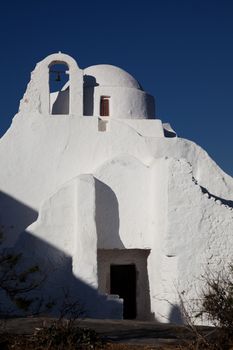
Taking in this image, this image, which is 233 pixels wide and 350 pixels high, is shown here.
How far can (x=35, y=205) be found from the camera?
16.0 m

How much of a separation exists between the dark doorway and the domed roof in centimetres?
606

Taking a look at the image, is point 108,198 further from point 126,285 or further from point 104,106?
point 104,106

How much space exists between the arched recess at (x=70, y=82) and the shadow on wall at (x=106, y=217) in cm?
283

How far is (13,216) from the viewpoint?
52.2 ft

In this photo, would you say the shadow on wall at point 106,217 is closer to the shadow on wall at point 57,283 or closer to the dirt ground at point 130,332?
the shadow on wall at point 57,283

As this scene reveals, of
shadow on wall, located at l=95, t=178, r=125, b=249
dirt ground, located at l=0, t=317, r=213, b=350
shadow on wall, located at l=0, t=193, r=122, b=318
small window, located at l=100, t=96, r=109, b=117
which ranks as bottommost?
dirt ground, located at l=0, t=317, r=213, b=350

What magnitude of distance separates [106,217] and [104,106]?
4.31m

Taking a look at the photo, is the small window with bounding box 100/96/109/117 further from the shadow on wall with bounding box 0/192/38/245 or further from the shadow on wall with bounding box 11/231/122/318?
the shadow on wall with bounding box 11/231/122/318

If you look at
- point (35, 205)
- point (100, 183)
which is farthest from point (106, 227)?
point (35, 205)

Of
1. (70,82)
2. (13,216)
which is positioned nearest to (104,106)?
(70,82)

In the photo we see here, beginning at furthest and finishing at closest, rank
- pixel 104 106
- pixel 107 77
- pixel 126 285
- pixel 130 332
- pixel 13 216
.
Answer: pixel 107 77, pixel 104 106, pixel 126 285, pixel 13 216, pixel 130 332

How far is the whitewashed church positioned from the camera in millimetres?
14297

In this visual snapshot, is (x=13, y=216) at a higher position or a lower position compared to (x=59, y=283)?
higher

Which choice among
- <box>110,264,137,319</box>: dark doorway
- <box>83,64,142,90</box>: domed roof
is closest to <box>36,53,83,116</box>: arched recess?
<box>83,64,142,90</box>: domed roof
